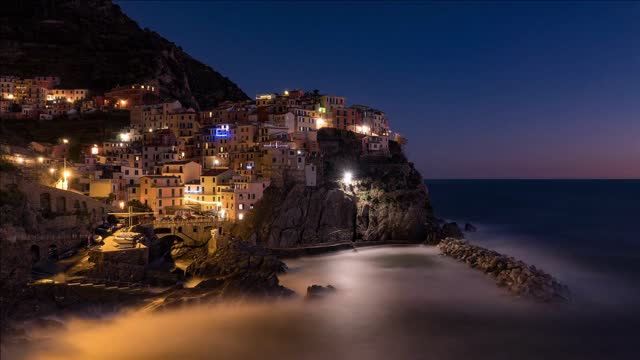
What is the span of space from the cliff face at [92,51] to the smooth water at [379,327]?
4884cm

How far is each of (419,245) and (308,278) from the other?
1643 cm

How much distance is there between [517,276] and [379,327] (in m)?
10.3

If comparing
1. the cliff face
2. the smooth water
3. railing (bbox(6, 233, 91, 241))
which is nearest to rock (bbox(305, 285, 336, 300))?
the smooth water

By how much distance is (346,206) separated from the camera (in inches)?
1708

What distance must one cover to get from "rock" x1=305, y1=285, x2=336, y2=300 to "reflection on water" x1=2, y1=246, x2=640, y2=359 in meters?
0.50

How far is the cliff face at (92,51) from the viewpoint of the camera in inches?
2726

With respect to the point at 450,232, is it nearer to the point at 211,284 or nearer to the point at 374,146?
the point at 374,146

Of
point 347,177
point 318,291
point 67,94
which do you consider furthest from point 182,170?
point 67,94

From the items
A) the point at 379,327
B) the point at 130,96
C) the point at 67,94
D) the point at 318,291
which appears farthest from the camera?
the point at 67,94

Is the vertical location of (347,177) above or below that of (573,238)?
above

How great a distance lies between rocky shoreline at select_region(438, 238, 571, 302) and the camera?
26.6 meters

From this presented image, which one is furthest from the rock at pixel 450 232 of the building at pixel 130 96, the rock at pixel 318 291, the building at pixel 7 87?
the building at pixel 7 87

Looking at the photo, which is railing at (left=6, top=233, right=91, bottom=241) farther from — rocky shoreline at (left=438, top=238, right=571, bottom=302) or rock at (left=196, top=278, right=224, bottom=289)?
rocky shoreline at (left=438, top=238, right=571, bottom=302)

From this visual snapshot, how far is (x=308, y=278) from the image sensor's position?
31500 mm
